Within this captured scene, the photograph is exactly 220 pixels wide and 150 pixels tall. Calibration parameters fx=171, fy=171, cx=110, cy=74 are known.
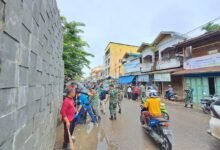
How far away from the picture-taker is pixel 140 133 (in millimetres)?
6242

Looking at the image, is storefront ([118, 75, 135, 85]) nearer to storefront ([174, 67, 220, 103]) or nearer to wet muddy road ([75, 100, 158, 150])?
storefront ([174, 67, 220, 103])

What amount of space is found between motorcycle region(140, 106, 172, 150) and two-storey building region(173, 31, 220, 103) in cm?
942

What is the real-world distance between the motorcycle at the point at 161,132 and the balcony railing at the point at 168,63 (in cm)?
1420

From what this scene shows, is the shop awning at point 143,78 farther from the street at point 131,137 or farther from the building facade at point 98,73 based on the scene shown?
the building facade at point 98,73

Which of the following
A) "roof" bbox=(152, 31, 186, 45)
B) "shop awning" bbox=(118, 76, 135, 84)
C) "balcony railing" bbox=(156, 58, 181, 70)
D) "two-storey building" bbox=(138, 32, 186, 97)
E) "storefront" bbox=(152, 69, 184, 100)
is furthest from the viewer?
"shop awning" bbox=(118, 76, 135, 84)

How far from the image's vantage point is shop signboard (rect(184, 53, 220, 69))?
13267 mm

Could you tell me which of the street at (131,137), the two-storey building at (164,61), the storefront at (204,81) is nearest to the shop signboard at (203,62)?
the storefront at (204,81)

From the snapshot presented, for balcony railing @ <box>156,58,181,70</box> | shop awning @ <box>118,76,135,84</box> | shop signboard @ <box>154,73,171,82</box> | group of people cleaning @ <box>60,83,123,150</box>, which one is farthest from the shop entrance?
shop awning @ <box>118,76,135,84</box>

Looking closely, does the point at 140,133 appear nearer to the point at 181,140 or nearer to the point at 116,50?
the point at 181,140

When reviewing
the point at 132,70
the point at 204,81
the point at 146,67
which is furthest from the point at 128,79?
the point at 204,81

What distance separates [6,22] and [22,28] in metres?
0.38

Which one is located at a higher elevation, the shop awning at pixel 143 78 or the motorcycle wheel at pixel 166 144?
the shop awning at pixel 143 78

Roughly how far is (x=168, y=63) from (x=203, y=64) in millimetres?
4834

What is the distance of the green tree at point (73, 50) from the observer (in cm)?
1185
